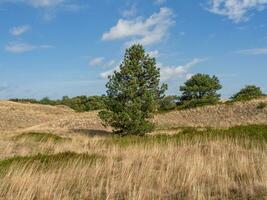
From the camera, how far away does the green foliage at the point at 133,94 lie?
25109 mm

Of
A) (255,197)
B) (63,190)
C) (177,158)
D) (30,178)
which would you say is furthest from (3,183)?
(255,197)

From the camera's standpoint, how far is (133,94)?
25406 millimetres

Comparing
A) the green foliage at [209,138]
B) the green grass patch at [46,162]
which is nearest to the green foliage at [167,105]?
the green foliage at [209,138]

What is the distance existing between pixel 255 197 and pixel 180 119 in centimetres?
3434

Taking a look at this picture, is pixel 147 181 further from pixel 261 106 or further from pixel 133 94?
pixel 261 106

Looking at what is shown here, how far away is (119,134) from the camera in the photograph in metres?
26.0

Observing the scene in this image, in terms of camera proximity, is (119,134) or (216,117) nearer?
(119,134)

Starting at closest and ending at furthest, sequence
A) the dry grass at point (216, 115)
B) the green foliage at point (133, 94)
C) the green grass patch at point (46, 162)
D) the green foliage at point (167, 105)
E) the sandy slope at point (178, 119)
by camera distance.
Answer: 1. the green grass patch at point (46, 162)
2. the green foliage at point (133, 94)
3. the sandy slope at point (178, 119)
4. the dry grass at point (216, 115)
5. the green foliage at point (167, 105)

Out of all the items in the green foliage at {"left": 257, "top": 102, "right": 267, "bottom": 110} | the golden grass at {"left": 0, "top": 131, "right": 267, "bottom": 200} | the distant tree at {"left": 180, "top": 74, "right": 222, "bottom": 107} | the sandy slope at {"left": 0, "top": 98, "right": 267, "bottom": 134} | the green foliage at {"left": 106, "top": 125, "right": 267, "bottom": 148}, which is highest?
the distant tree at {"left": 180, "top": 74, "right": 222, "bottom": 107}

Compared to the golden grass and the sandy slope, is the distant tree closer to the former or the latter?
the sandy slope

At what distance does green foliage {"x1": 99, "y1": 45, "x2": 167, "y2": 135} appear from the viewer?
25109 mm

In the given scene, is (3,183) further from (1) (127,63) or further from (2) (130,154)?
(1) (127,63)

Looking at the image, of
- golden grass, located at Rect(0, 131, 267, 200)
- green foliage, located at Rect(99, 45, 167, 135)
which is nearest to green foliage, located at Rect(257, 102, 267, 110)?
green foliage, located at Rect(99, 45, 167, 135)

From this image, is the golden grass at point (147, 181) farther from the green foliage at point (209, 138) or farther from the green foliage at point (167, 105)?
the green foliage at point (167, 105)
